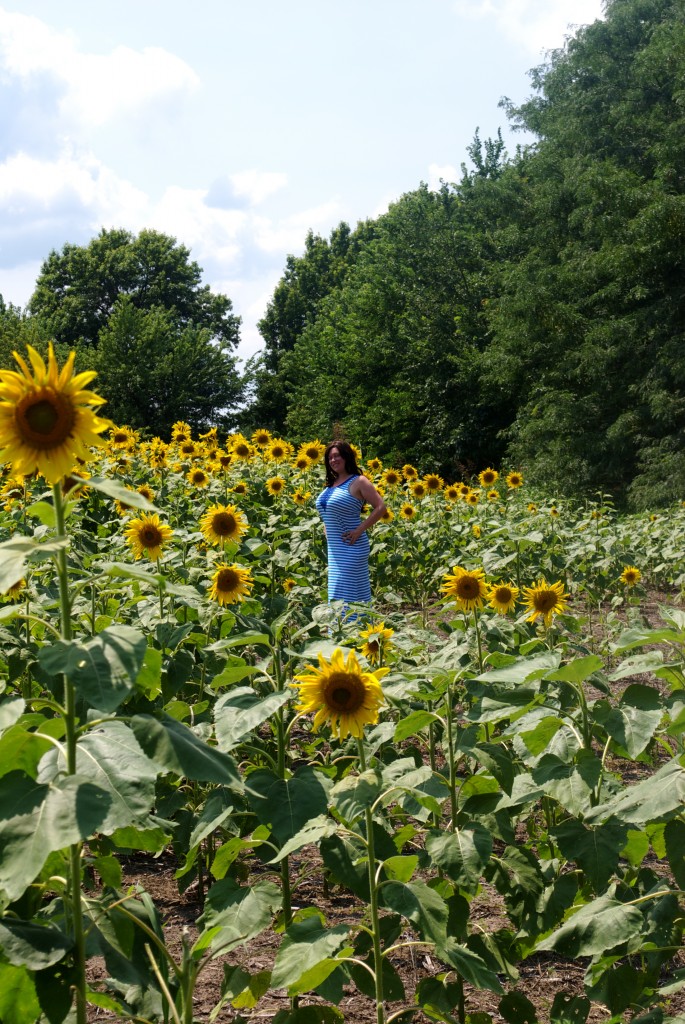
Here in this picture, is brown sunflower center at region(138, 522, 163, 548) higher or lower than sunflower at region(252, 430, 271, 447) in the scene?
lower

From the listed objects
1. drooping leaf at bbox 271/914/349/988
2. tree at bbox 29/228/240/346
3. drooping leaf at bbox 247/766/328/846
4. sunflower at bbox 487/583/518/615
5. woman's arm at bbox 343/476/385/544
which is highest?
tree at bbox 29/228/240/346

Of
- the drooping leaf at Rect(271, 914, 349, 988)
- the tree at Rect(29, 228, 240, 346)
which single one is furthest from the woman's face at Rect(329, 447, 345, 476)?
the tree at Rect(29, 228, 240, 346)

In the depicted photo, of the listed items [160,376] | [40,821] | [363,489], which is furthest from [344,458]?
[160,376]

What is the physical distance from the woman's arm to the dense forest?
54.7ft

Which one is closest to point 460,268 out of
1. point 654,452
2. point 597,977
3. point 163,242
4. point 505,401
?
point 505,401

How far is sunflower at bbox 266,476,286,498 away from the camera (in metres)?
8.84

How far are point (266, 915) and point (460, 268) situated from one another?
3282cm

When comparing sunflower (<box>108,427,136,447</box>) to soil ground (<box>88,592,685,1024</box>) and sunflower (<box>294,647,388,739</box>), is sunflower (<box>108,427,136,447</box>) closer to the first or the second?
soil ground (<box>88,592,685,1024</box>)

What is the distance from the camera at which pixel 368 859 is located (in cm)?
213

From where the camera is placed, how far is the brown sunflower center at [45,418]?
1843 millimetres

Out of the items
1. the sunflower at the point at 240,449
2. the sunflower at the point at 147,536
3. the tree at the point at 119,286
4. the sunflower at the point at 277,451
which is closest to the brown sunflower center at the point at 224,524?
the sunflower at the point at 147,536

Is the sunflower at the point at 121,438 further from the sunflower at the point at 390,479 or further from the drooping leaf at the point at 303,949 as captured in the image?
the drooping leaf at the point at 303,949

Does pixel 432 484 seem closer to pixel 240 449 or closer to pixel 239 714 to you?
pixel 240 449

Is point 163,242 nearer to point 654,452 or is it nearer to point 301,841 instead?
point 654,452
